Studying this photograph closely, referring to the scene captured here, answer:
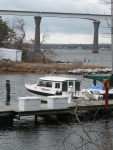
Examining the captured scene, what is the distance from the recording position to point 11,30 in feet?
352

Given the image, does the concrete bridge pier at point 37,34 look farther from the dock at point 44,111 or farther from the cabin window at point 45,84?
the dock at point 44,111

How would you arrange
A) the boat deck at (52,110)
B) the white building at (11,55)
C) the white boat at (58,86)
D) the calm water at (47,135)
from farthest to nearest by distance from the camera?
1. the white building at (11,55)
2. the white boat at (58,86)
3. the boat deck at (52,110)
4. the calm water at (47,135)

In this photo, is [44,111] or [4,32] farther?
[4,32]

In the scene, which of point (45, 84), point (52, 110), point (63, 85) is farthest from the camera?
point (45, 84)

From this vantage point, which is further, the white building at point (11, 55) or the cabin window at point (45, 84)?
the white building at point (11, 55)

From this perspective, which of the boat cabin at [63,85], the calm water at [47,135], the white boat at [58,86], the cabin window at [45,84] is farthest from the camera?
the cabin window at [45,84]

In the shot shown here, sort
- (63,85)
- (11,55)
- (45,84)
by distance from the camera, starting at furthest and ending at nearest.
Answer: (11,55) < (45,84) < (63,85)

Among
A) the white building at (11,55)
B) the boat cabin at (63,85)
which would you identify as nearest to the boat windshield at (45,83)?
the boat cabin at (63,85)

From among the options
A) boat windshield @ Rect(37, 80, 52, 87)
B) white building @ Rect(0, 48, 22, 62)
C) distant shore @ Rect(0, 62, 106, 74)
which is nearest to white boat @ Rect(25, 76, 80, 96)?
boat windshield @ Rect(37, 80, 52, 87)

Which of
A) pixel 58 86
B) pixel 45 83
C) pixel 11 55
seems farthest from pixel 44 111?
pixel 11 55

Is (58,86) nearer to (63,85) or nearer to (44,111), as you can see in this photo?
(63,85)

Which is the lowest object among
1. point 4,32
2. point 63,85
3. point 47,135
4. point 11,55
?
point 47,135

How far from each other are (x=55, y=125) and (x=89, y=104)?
3558 mm

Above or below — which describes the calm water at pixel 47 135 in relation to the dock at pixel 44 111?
below
